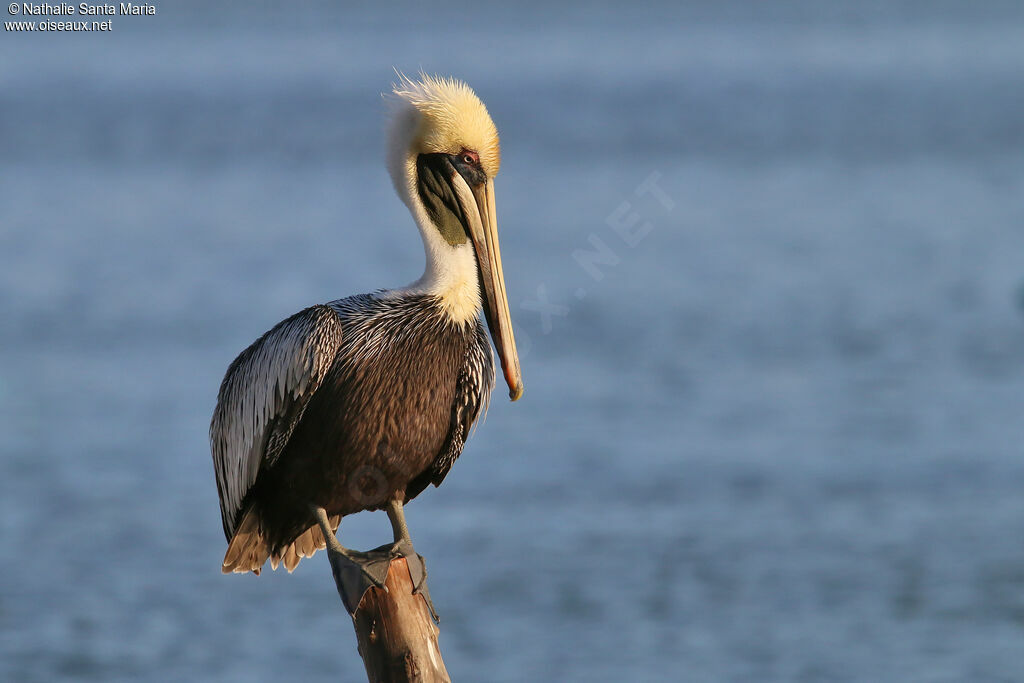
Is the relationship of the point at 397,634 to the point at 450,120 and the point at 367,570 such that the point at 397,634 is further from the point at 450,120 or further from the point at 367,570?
the point at 450,120

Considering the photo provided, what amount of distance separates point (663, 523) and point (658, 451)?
1.28 m

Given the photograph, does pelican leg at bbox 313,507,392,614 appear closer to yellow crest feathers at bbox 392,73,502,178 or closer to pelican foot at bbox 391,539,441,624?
pelican foot at bbox 391,539,441,624

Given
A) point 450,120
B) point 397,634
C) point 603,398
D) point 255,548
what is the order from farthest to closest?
point 603,398, point 255,548, point 450,120, point 397,634

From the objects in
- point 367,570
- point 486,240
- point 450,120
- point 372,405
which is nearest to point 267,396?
point 372,405

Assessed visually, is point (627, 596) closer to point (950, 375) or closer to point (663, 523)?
point (663, 523)

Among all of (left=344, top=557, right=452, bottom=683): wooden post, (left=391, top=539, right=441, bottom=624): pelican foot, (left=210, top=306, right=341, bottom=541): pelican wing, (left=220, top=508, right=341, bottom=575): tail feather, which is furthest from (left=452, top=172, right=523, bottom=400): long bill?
(left=220, top=508, right=341, bottom=575): tail feather

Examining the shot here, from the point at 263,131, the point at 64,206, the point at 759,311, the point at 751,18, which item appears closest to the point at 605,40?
the point at 751,18

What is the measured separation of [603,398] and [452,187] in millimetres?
8535

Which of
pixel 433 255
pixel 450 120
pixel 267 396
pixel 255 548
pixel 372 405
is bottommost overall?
pixel 255 548

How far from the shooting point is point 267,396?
473 centimetres

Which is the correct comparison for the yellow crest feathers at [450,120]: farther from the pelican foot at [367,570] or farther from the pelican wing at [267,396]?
the pelican foot at [367,570]

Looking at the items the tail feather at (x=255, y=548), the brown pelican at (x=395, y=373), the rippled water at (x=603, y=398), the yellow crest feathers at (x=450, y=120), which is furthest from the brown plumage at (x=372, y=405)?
the rippled water at (x=603, y=398)

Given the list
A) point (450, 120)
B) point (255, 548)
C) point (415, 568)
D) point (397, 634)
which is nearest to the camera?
point (397, 634)

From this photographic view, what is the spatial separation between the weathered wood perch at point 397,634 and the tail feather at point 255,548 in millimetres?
553
